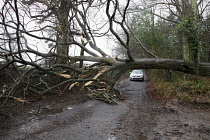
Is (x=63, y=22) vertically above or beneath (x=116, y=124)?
above

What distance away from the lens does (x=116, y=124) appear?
4.55m

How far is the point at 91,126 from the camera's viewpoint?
4.43m

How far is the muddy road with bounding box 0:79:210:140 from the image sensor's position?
3748mm

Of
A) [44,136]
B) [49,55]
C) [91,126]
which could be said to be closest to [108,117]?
[91,126]

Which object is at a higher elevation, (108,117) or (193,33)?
(193,33)

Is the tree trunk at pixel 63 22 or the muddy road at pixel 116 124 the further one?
the tree trunk at pixel 63 22

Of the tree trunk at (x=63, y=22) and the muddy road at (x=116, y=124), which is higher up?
the tree trunk at (x=63, y=22)

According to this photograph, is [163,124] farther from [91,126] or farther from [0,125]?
[0,125]

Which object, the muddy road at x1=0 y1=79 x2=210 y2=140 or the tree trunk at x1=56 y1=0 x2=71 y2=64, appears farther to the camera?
the tree trunk at x1=56 y1=0 x2=71 y2=64

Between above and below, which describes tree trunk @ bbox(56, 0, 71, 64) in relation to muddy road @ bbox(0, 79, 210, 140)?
above

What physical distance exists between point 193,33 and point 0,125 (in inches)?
332

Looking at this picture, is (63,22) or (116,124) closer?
(116,124)

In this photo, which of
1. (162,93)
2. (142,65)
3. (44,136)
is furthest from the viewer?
(162,93)

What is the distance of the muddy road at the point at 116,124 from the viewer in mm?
3748
